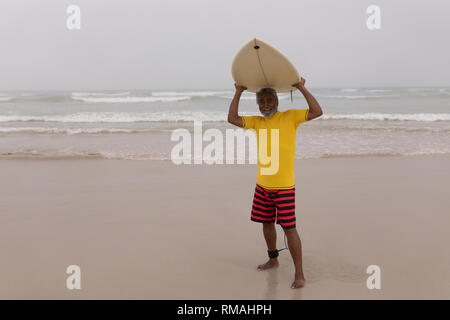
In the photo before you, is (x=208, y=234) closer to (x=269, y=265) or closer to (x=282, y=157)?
(x=269, y=265)

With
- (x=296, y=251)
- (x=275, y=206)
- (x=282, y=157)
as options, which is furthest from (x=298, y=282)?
(x=282, y=157)

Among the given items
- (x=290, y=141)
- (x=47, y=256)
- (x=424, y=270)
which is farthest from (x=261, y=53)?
(x=47, y=256)

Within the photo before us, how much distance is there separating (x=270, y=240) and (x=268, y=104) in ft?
3.70

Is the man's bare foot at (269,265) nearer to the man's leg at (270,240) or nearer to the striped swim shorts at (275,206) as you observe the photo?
the man's leg at (270,240)

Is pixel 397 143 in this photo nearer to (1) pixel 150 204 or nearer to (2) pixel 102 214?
(1) pixel 150 204

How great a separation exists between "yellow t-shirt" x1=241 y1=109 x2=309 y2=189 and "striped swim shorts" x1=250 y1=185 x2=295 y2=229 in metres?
0.06

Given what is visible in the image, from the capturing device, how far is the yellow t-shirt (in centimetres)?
277

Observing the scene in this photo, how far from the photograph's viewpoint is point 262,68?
280cm

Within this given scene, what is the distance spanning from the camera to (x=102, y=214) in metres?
4.44

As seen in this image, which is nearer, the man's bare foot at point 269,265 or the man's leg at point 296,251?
the man's leg at point 296,251

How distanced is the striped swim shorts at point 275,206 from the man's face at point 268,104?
0.58 meters

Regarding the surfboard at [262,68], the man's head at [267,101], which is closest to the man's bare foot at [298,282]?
the man's head at [267,101]

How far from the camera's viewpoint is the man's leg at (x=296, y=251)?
2832 millimetres
